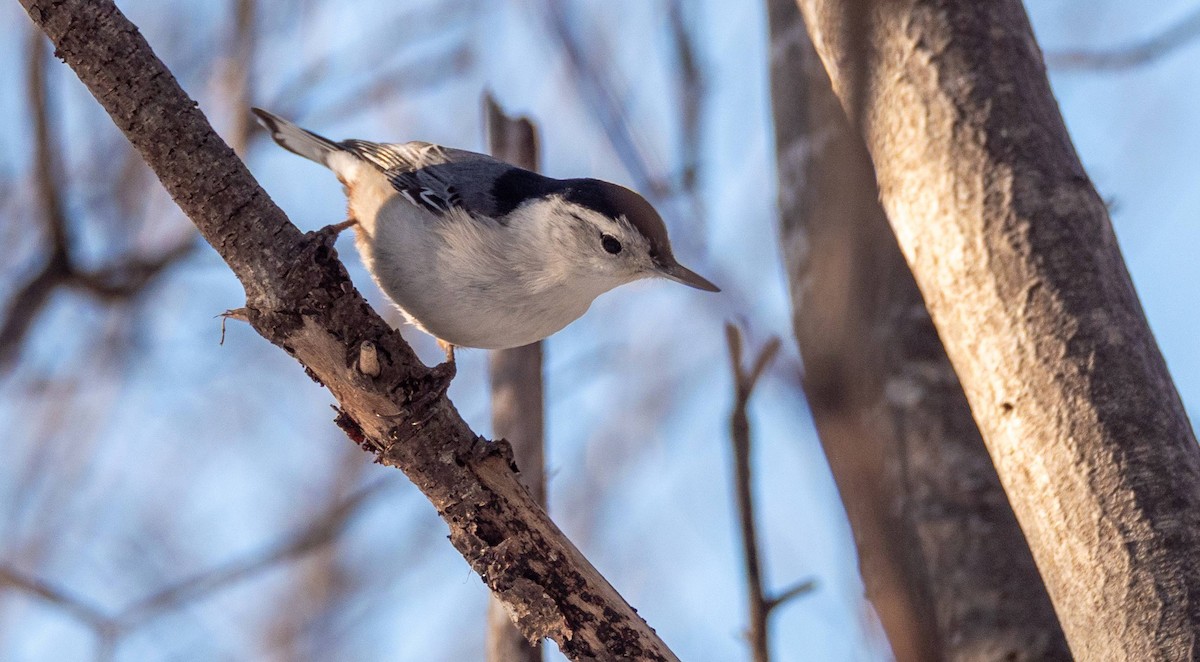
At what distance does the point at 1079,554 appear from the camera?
1566mm

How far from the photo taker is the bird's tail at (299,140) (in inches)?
128

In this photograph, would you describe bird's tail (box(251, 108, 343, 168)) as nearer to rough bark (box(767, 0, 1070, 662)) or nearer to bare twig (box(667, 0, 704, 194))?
rough bark (box(767, 0, 1070, 662))

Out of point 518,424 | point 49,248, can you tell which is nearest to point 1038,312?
point 518,424

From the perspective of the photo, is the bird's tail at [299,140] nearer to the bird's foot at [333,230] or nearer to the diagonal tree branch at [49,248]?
the bird's foot at [333,230]

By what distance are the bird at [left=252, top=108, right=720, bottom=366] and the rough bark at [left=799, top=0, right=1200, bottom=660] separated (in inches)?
30.8

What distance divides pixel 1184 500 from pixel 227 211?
161 centimetres

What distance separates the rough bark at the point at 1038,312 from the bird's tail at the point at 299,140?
1744mm

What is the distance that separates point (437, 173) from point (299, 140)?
2.30 ft

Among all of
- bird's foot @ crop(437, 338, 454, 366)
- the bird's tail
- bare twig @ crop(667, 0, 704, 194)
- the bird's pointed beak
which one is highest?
the bird's tail

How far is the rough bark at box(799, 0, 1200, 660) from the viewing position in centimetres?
154

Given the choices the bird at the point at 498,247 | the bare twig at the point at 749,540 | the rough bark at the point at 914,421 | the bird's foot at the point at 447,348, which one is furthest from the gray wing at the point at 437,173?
the bare twig at the point at 749,540

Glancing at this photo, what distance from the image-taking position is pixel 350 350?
1.93 meters

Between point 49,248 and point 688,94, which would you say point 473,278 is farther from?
point 49,248

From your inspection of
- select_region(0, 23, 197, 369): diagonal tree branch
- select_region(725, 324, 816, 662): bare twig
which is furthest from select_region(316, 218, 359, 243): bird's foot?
select_region(0, 23, 197, 369): diagonal tree branch
